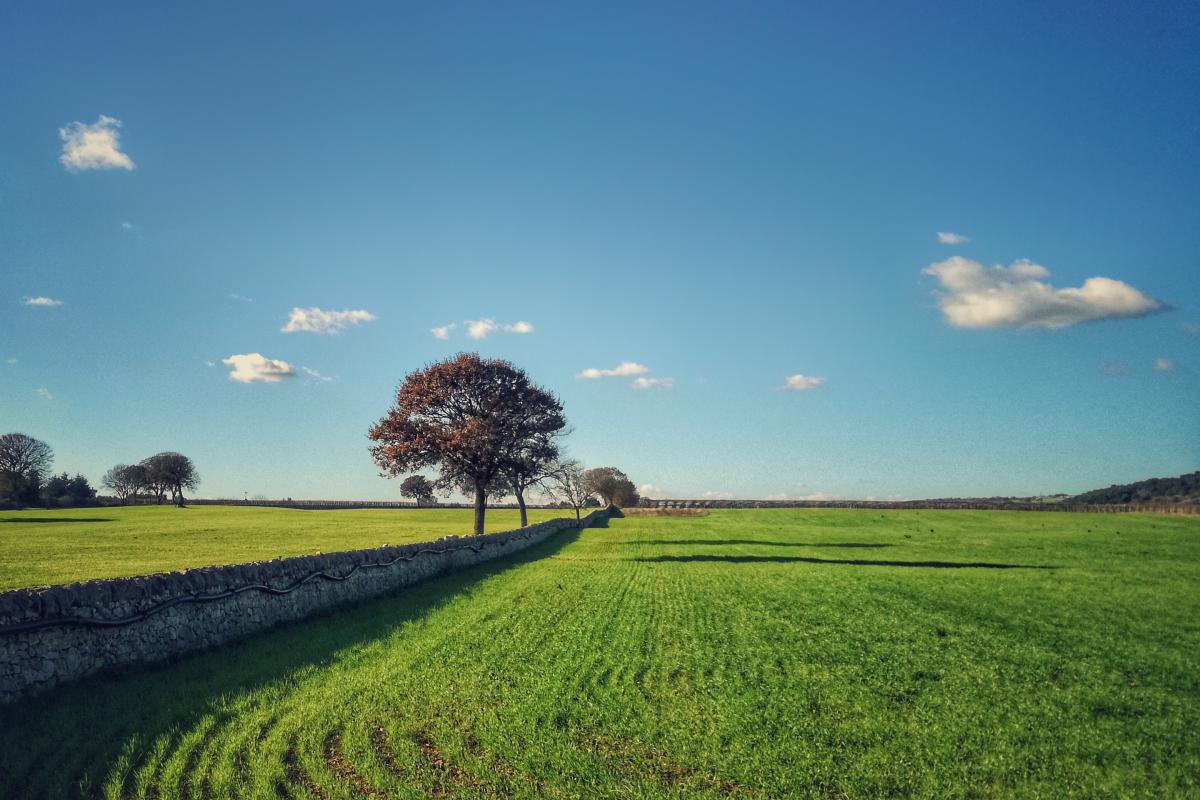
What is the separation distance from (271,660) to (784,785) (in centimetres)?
965

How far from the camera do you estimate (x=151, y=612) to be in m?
11.6

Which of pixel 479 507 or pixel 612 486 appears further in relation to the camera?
pixel 612 486

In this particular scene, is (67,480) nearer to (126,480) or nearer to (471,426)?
(126,480)

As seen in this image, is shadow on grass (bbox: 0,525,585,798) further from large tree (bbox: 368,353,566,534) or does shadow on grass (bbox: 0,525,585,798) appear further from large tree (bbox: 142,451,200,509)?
large tree (bbox: 142,451,200,509)

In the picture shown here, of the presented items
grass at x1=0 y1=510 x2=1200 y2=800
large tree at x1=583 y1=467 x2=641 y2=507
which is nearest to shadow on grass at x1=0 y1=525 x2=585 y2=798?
grass at x1=0 y1=510 x2=1200 y2=800

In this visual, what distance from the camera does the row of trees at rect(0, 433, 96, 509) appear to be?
276 feet

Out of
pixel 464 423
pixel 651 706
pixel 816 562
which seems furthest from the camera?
pixel 464 423

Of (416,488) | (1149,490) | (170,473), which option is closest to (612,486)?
(416,488)

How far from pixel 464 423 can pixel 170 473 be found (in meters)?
104

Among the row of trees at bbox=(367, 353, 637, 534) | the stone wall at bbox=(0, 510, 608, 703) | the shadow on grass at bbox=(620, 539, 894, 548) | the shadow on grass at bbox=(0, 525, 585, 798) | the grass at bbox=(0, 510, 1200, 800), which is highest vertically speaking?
the row of trees at bbox=(367, 353, 637, 534)

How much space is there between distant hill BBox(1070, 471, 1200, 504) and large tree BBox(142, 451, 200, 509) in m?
174

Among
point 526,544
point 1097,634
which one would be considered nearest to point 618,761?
point 1097,634

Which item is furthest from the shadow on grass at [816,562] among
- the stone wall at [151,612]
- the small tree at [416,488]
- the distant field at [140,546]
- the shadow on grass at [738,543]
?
the small tree at [416,488]

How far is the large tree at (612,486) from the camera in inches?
5202
